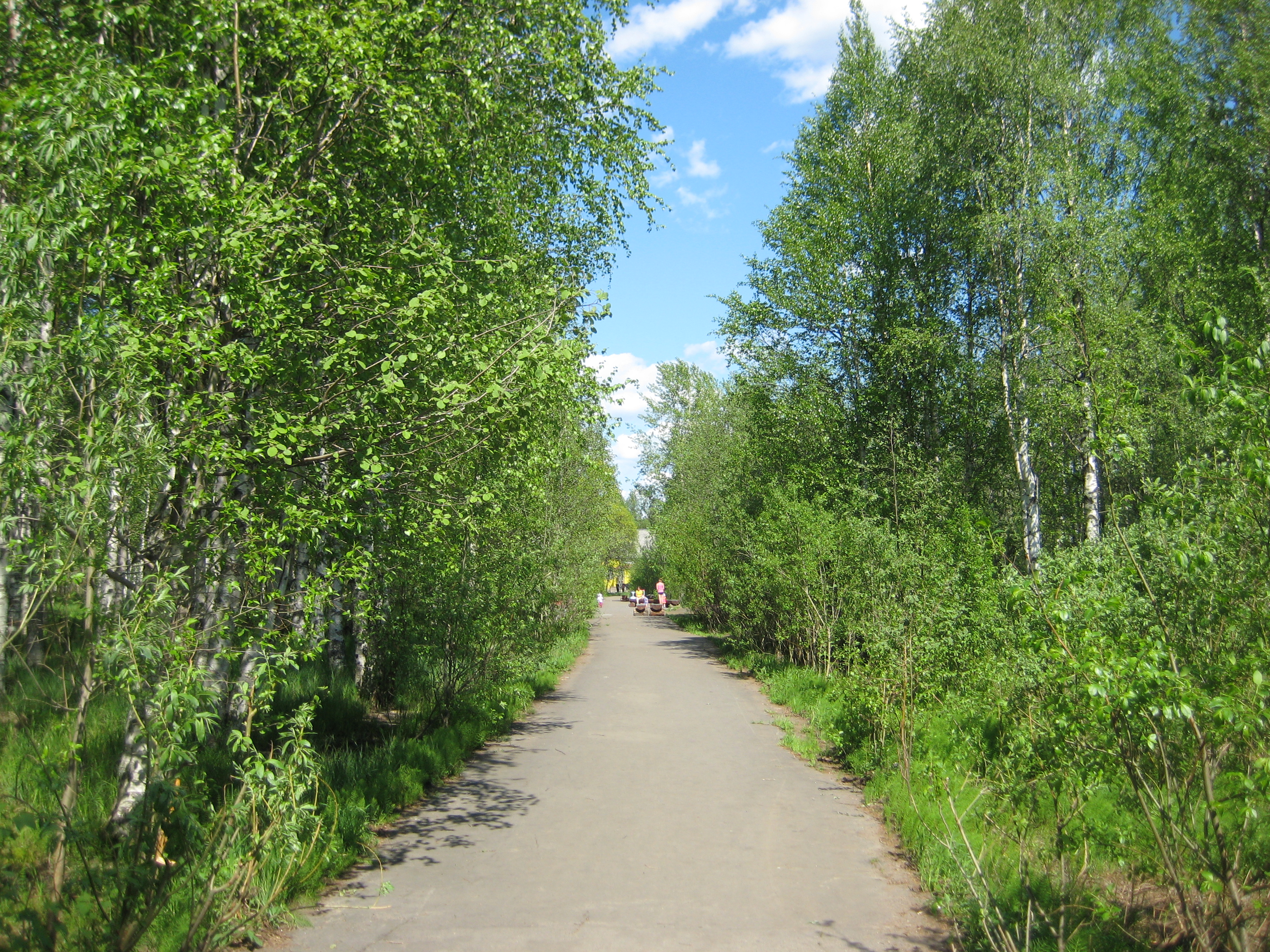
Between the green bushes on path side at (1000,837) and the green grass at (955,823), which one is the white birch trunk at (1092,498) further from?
the green bushes on path side at (1000,837)

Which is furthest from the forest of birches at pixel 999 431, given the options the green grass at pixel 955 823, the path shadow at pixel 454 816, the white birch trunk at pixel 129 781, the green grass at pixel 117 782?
the white birch trunk at pixel 129 781

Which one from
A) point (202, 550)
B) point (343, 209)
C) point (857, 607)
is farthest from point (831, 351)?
point (202, 550)

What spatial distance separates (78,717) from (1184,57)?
29832 mm

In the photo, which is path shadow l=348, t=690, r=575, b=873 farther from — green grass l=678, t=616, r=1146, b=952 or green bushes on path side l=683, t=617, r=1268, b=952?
green bushes on path side l=683, t=617, r=1268, b=952

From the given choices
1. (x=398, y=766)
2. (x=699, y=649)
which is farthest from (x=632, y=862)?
(x=699, y=649)

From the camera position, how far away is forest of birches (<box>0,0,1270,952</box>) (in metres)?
4.33

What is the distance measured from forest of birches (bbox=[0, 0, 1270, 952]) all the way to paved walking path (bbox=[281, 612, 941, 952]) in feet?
1.46

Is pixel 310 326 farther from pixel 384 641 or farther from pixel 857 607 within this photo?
pixel 857 607

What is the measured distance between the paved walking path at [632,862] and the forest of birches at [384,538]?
1.46 ft

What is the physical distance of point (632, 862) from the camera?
6934 mm

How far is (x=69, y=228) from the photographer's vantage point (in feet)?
14.4

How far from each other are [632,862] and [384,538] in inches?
148

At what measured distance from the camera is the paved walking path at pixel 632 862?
5496mm

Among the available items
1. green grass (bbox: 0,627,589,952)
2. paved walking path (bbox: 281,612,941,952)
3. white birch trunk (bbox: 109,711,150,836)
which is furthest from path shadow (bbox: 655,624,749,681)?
white birch trunk (bbox: 109,711,150,836)
